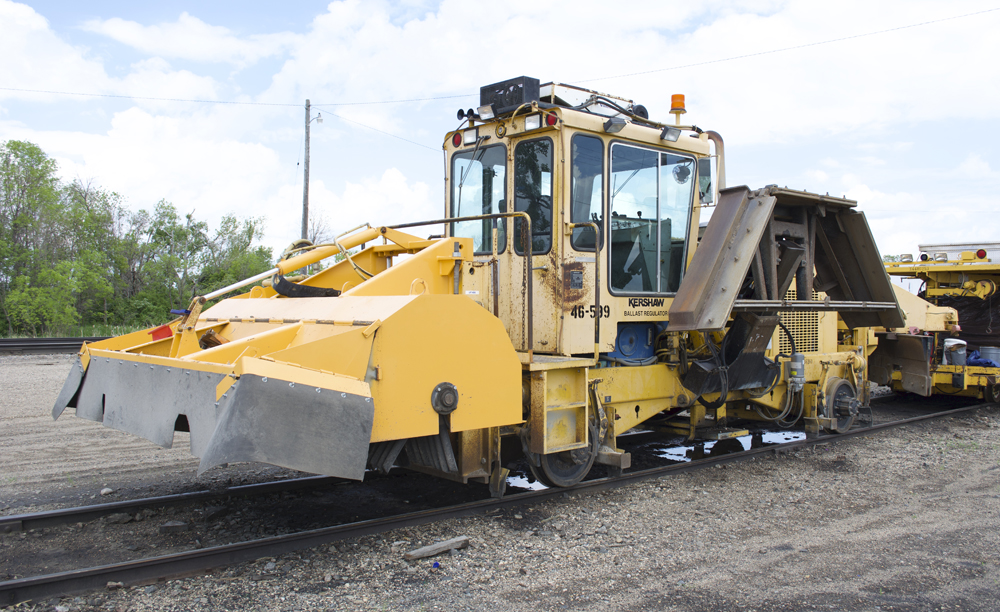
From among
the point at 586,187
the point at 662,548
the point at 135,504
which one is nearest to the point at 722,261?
the point at 586,187

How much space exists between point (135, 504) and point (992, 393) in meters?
12.9

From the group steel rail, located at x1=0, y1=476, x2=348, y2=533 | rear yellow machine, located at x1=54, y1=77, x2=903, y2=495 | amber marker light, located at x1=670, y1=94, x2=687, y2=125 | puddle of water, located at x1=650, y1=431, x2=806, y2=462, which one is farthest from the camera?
puddle of water, located at x1=650, y1=431, x2=806, y2=462

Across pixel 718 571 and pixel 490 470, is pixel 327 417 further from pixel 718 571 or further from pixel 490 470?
pixel 718 571

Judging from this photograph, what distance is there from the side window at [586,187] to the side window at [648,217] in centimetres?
15

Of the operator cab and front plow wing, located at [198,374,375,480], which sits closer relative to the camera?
front plow wing, located at [198,374,375,480]

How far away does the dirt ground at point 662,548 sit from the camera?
12.3 ft

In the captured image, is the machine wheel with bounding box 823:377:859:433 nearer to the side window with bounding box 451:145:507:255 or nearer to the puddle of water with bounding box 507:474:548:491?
the puddle of water with bounding box 507:474:548:491

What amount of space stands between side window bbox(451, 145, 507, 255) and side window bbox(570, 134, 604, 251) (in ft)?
2.23

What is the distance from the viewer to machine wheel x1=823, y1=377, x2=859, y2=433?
8078 mm

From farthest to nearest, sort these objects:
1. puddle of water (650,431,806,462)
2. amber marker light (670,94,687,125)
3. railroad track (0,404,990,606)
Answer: puddle of water (650,431,806,462) → amber marker light (670,94,687,125) → railroad track (0,404,990,606)

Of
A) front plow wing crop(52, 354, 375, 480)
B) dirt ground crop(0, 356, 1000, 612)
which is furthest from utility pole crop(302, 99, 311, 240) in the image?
front plow wing crop(52, 354, 375, 480)

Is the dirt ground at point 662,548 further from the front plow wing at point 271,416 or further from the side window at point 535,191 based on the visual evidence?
the side window at point 535,191

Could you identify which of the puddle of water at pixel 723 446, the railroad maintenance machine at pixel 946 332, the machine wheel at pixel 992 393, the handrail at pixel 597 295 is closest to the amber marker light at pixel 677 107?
the handrail at pixel 597 295

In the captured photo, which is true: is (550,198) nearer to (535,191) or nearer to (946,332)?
(535,191)
